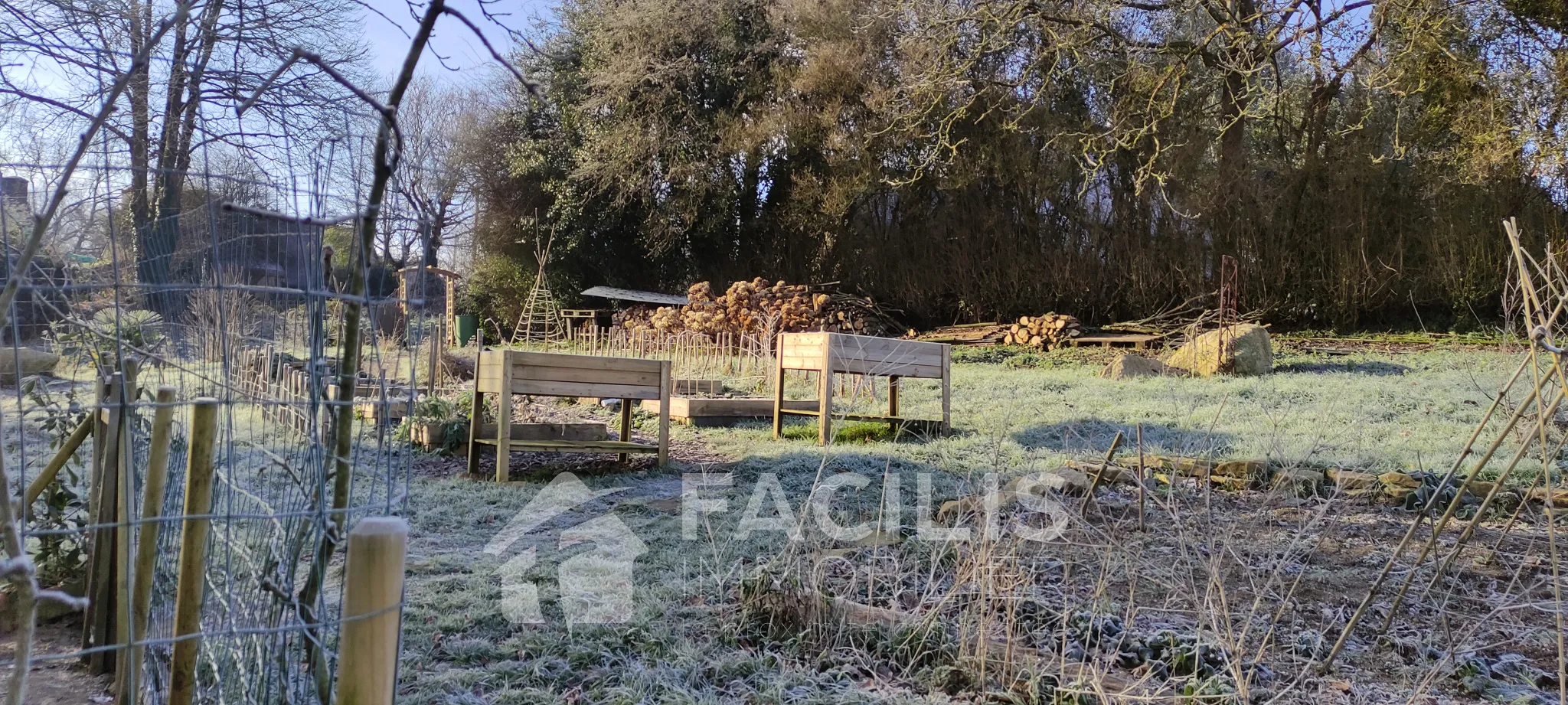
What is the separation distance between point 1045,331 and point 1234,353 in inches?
140

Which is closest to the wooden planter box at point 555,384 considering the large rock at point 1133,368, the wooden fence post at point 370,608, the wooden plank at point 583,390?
the wooden plank at point 583,390

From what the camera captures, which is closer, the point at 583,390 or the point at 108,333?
the point at 108,333

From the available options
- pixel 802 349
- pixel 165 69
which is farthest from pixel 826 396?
pixel 165 69

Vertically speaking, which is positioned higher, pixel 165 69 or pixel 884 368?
pixel 165 69

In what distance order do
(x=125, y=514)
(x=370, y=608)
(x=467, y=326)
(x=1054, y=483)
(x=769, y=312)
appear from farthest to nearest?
(x=467, y=326) → (x=769, y=312) → (x=1054, y=483) → (x=125, y=514) → (x=370, y=608)

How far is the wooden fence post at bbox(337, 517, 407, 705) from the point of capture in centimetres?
101

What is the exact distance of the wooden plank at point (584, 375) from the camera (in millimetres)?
4711

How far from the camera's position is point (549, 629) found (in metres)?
2.51

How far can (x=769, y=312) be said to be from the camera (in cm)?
1319

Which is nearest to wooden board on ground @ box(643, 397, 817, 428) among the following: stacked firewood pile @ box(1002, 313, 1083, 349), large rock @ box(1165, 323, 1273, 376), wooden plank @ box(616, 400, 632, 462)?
wooden plank @ box(616, 400, 632, 462)

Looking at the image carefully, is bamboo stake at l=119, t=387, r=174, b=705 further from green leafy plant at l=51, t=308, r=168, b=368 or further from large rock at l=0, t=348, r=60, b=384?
large rock at l=0, t=348, r=60, b=384

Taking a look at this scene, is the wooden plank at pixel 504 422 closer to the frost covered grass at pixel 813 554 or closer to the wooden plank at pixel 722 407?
the frost covered grass at pixel 813 554

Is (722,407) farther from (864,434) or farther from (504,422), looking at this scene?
(504,422)

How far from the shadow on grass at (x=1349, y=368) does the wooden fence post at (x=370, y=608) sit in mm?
9179
